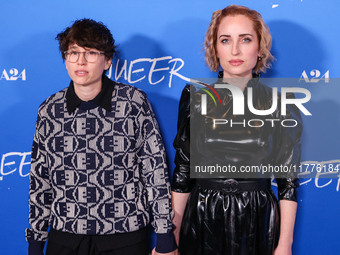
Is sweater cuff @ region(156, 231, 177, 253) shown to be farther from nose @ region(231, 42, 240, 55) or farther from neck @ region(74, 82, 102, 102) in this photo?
nose @ region(231, 42, 240, 55)

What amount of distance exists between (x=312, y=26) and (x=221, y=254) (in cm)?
103

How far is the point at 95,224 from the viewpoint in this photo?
1361 millimetres

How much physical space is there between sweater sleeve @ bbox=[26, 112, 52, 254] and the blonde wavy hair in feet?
2.28

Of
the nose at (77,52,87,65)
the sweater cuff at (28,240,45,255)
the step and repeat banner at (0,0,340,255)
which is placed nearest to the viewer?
the nose at (77,52,87,65)

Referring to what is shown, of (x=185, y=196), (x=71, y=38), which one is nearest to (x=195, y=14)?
(x=71, y=38)

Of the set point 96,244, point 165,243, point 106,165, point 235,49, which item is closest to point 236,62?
point 235,49

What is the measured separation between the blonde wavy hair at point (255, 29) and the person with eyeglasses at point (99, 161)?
0.33m

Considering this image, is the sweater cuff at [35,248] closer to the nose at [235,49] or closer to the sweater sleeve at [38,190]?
the sweater sleeve at [38,190]

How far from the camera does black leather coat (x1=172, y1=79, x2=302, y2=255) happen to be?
1.36 m

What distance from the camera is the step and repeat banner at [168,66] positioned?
166 centimetres

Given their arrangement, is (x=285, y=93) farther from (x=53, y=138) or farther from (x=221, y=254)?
(x=53, y=138)
